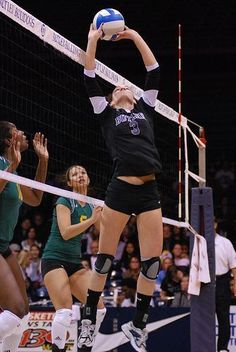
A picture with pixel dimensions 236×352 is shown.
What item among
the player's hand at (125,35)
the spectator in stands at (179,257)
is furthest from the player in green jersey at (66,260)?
the spectator in stands at (179,257)

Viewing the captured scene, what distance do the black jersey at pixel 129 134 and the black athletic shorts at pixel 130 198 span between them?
Answer: 101 mm

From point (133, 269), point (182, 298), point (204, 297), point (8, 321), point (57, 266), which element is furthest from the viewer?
point (133, 269)

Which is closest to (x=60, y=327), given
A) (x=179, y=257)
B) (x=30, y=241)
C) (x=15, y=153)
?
(x=15, y=153)

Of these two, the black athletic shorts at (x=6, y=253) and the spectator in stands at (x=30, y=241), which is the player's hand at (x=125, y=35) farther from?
the spectator in stands at (x=30, y=241)

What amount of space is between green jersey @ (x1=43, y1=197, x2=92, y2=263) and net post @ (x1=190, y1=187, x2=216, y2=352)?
5.77ft

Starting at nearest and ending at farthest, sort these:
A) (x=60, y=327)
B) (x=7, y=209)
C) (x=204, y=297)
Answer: (x=7, y=209), (x=60, y=327), (x=204, y=297)

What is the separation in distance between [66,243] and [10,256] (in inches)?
44.4

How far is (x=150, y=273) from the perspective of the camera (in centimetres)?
670

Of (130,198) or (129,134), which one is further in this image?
(129,134)

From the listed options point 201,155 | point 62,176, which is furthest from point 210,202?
point 62,176

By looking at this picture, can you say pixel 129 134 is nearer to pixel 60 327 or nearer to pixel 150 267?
pixel 150 267

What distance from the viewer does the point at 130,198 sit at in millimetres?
6508

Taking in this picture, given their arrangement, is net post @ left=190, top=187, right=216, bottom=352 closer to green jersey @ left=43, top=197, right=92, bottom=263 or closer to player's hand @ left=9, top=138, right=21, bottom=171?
green jersey @ left=43, top=197, right=92, bottom=263

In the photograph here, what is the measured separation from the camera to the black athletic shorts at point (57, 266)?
24.8 ft
